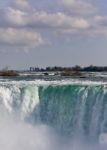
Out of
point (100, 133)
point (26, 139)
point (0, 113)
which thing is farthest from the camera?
point (0, 113)

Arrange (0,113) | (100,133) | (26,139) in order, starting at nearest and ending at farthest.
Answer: (100,133), (26,139), (0,113)

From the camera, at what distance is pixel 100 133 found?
2919 centimetres

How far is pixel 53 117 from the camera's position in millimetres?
31953

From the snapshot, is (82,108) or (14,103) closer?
(82,108)

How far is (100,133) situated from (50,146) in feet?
9.33

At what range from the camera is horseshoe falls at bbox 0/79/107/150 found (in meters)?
29.8

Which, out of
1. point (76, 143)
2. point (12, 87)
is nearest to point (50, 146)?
point (76, 143)

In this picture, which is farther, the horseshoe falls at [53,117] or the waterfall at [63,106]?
the waterfall at [63,106]

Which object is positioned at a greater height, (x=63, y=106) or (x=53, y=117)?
(x=63, y=106)

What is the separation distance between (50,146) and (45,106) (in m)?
3.22

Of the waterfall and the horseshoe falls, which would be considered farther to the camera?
the waterfall

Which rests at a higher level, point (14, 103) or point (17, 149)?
point (14, 103)

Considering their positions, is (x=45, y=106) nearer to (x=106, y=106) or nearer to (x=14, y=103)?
(x=14, y=103)

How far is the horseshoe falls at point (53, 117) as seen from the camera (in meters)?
29.8
